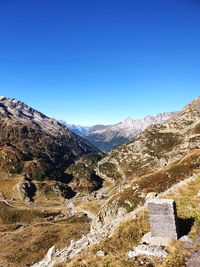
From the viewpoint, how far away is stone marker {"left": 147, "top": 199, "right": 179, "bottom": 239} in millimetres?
24438

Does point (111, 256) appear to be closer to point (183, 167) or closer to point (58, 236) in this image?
point (183, 167)

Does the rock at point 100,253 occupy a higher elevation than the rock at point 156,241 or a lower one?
lower

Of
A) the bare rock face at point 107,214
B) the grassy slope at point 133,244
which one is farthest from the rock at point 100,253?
the bare rock face at point 107,214

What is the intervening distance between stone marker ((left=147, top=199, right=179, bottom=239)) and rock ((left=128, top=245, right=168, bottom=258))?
1.49 metres

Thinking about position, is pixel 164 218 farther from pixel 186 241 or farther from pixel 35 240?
pixel 35 240

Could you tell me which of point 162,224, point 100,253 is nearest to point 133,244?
point 100,253

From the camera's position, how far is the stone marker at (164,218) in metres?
24.4

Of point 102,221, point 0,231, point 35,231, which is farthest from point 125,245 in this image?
point 0,231

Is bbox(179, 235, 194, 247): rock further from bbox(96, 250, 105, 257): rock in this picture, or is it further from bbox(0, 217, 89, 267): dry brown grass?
bbox(0, 217, 89, 267): dry brown grass

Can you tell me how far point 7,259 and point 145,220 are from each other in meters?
107

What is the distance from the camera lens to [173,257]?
21516 mm

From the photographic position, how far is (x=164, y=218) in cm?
2462

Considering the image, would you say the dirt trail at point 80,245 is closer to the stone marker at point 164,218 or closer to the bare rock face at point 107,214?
the stone marker at point 164,218

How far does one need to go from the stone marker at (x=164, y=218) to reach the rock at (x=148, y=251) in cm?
149
